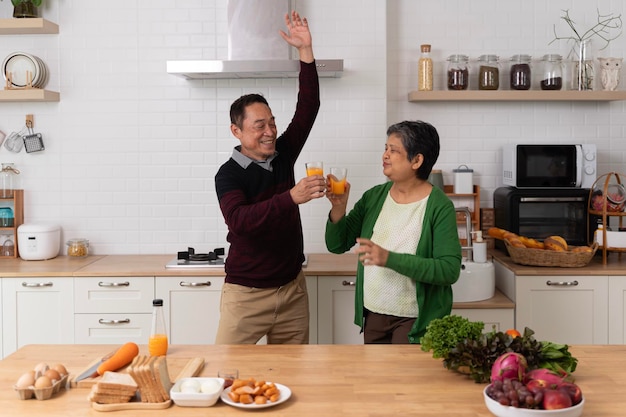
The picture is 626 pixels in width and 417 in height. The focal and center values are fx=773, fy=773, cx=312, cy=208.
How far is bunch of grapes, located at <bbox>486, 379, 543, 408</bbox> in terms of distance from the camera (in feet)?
6.57

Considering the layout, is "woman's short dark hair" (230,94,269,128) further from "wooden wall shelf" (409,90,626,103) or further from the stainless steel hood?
"wooden wall shelf" (409,90,626,103)

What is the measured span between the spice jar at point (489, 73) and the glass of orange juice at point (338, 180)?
210 cm

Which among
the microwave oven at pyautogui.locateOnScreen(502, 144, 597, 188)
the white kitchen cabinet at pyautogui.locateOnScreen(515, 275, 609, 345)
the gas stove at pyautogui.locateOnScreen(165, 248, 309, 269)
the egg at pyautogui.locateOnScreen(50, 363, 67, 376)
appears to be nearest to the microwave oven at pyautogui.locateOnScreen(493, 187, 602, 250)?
the microwave oven at pyautogui.locateOnScreen(502, 144, 597, 188)

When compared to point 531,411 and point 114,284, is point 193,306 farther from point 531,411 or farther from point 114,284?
point 531,411

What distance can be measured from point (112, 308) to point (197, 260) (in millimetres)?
551

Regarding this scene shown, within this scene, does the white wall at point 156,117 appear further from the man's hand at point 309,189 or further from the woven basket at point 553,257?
the man's hand at point 309,189

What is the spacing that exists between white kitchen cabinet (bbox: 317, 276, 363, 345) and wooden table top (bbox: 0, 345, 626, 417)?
1550 mm

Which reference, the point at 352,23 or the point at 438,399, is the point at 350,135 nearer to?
the point at 352,23

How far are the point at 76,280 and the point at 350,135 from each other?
186 cm

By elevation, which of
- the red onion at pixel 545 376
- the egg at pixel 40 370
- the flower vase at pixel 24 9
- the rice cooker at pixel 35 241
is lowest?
the egg at pixel 40 370

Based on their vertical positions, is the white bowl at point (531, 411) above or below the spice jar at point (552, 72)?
below

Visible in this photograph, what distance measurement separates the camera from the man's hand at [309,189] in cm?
300

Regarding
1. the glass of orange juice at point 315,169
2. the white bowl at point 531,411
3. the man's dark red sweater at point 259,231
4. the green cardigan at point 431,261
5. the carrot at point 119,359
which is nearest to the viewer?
the white bowl at point 531,411

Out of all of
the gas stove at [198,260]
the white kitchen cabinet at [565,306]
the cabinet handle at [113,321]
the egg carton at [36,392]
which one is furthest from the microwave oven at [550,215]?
the egg carton at [36,392]
